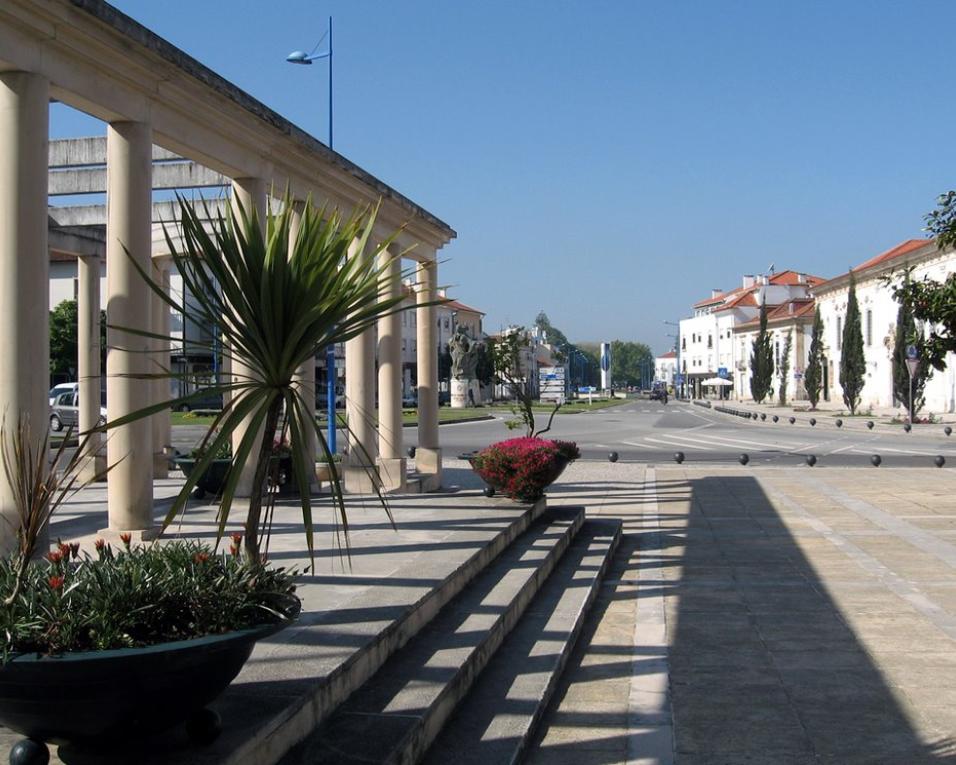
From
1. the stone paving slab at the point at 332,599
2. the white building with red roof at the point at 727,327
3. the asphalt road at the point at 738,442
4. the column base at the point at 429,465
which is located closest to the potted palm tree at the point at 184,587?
the stone paving slab at the point at 332,599

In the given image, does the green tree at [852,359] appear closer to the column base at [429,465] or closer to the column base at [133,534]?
the column base at [429,465]

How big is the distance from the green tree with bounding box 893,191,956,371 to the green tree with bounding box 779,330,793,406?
62220mm

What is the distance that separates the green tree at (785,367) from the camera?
75.7 m

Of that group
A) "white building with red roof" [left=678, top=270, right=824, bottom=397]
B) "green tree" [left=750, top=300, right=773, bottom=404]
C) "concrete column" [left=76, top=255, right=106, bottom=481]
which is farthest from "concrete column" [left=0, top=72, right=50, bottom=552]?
"white building with red roof" [left=678, top=270, right=824, bottom=397]

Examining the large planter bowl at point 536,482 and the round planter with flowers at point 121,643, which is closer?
the round planter with flowers at point 121,643

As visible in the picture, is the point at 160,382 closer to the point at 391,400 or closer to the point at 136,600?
the point at 391,400

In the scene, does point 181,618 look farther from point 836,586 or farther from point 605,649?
point 836,586

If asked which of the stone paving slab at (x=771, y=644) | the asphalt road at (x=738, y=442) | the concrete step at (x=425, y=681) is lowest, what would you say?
the stone paving slab at (x=771, y=644)

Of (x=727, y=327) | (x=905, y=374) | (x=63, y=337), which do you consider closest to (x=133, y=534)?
(x=63, y=337)

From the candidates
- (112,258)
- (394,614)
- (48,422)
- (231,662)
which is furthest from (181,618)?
(112,258)

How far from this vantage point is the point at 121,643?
10.7 feet

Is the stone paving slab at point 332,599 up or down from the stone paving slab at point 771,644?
up

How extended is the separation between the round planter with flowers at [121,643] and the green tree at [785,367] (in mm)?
74604

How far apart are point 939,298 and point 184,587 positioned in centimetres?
1268
